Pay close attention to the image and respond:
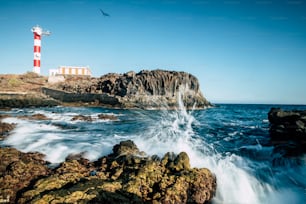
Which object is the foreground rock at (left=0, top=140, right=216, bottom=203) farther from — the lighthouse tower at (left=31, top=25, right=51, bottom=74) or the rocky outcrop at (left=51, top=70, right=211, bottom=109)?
the lighthouse tower at (left=31, top=25, right=51, bottom=74)

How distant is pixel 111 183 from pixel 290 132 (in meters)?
15.4

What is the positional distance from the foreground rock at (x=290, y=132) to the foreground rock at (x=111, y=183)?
8.94m

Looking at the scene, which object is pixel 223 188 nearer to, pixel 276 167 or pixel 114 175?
pixel 114 175

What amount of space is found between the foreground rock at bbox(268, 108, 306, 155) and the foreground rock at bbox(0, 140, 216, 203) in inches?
352

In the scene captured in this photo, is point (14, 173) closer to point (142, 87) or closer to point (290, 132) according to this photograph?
point (290, 132)

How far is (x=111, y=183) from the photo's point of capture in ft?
16.5

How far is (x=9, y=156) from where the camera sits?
6.72m

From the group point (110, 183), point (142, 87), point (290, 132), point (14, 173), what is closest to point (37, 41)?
point (142, 87)

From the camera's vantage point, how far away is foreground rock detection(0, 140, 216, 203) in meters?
4.54

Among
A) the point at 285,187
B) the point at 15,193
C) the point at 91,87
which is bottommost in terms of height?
the point at 285,187

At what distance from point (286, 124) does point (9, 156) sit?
696 inches

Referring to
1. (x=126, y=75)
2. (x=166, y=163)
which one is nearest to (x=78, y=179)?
(x=166, y=163)

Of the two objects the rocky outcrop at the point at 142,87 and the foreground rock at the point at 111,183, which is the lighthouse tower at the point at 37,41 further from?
the foreground rock at the point at 111,183

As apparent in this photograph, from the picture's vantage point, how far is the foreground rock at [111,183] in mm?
4535
